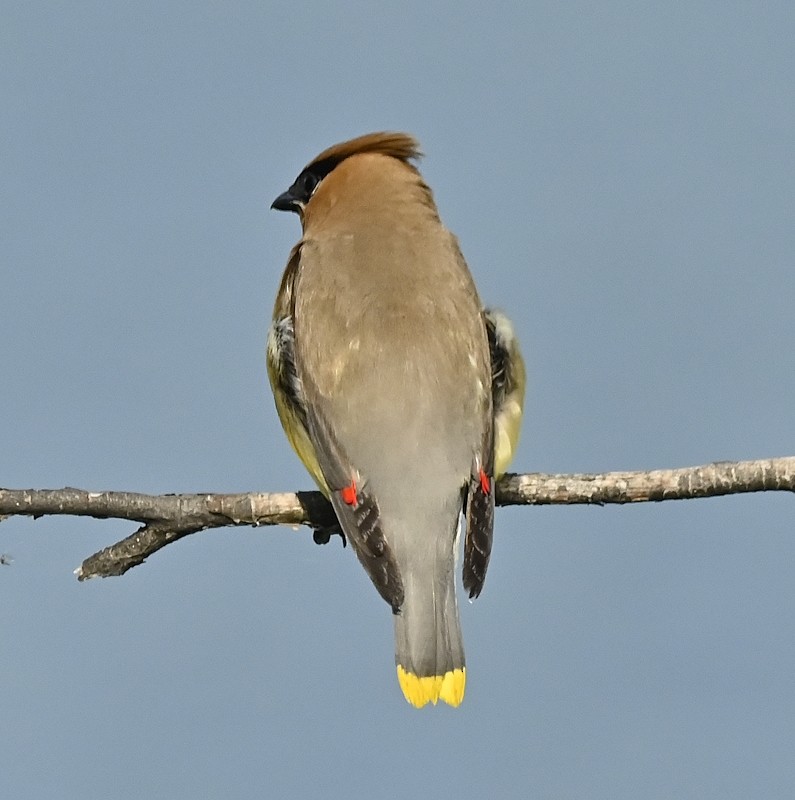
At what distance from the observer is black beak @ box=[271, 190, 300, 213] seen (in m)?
7.12

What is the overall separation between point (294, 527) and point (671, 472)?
1434mm

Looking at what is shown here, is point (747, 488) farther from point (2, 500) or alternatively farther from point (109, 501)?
point (2, 500)

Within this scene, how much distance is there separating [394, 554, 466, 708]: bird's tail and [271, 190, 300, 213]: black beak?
239cm

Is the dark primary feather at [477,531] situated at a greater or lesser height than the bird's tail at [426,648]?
greater

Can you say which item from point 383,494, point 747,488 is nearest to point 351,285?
point 383,494

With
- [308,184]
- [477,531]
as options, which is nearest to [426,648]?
[477,531]

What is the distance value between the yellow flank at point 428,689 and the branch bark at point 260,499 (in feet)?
2.35

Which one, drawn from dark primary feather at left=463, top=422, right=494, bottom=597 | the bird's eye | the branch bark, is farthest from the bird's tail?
the bird's eye

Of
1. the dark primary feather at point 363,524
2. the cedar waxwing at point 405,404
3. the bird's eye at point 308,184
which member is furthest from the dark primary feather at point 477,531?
the bird's eye at point 308,184

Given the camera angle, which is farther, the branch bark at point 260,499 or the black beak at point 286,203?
the black beak at point 286,203

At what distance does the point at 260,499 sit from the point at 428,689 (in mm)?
901

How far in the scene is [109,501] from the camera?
5.21m

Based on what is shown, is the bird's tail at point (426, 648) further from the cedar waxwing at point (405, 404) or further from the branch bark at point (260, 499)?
the branch bark at point (260, 499)

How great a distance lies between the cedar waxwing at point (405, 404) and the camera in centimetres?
535
